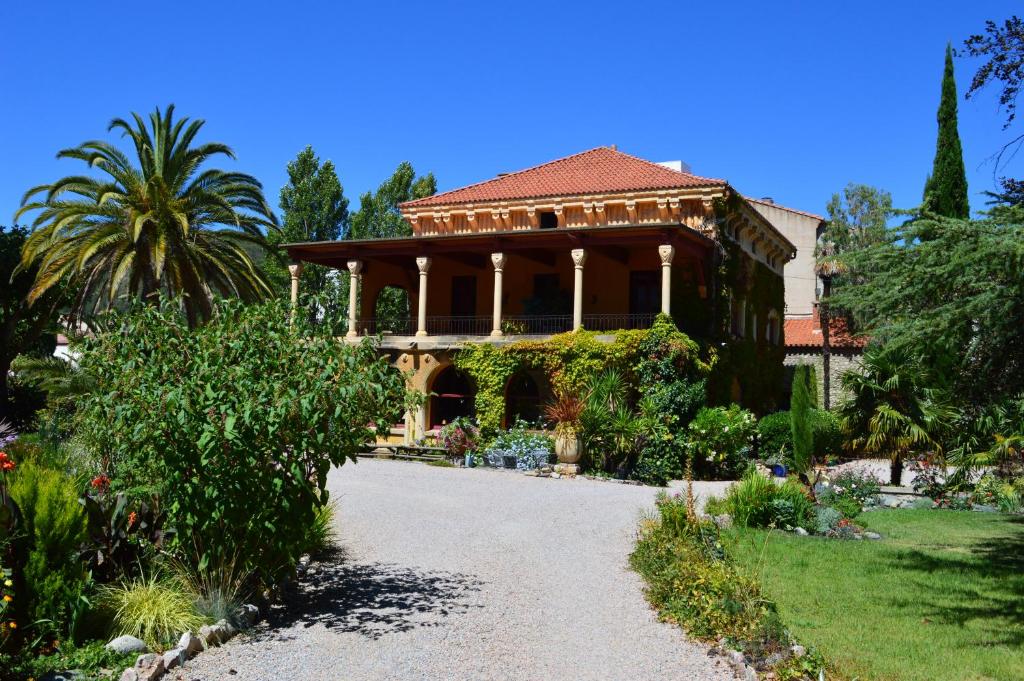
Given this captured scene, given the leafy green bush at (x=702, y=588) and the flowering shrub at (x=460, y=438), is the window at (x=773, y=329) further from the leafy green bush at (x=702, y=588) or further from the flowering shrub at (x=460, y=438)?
the leafy green bush at (x=702, y=588)

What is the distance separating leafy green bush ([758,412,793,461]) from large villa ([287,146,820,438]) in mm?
1557

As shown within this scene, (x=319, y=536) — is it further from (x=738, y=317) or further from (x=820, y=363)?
(x=820, y=363)

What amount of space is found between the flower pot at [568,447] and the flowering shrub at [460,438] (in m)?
3.12

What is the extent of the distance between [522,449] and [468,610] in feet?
46.0

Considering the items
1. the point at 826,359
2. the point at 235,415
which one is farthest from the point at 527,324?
the point at 235,415

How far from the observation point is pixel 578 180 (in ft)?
103

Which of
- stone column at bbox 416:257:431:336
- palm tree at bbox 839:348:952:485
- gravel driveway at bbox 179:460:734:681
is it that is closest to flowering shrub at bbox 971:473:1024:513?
palm tree at bbox 839:348:952:485

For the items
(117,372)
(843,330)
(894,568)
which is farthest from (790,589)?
(843,330)

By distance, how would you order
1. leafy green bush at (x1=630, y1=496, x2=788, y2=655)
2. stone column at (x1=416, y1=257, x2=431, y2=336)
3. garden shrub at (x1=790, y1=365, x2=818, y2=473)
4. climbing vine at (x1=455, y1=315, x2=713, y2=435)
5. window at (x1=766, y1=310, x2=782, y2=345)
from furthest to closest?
window at (x1=766, y1=310, x2=782, y2=345), stone column at (x1=416, y1=257, x2=431, y2=336), climbing vine at (x1=455, y1=315, x2=713, y2=435), garden shrub at (x1=790, y1=365, x2=818, y2=473), leafy green bush at (x1=630, y1=496, x2=788, y2=655)

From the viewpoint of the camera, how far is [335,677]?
6953mm

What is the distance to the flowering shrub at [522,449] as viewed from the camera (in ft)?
73.8

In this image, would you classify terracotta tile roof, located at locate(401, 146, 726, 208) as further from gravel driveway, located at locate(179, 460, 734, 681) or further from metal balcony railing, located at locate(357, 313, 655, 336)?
gravel driveway, located at locate(179, 460, 734, 681)

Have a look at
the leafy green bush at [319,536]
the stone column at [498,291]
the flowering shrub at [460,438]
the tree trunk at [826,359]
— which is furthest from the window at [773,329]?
the leafy green bush at [319,536]

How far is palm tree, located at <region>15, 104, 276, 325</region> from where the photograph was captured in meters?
21.5
